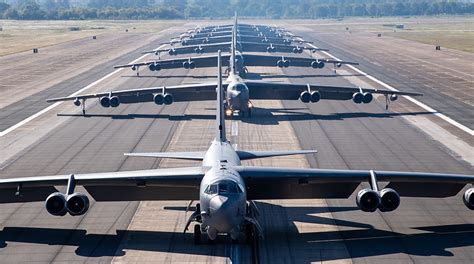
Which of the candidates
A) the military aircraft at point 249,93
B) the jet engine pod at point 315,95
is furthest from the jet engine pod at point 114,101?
the jet engine pod at point 315,95

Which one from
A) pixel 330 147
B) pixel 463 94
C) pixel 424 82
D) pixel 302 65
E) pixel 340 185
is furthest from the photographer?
pixel 302 65

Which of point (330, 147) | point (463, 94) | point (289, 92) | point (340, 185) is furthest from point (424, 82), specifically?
point (340, 185)

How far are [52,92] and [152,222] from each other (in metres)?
61.3

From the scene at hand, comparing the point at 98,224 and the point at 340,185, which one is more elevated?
the point at 340,185

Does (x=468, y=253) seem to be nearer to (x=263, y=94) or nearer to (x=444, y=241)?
(x=444, y=241)

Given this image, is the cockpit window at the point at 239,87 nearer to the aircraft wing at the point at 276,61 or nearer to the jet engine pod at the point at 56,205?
the jet engine pod at the point at 56,205

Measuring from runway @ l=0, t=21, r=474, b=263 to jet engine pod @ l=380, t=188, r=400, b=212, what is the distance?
2.11m

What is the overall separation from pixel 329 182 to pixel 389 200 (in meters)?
3.63

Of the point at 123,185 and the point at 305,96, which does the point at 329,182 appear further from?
the point at 305,96

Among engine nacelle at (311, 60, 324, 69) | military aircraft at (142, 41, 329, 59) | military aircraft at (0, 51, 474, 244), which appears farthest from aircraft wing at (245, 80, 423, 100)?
military aircraft at (142, 41, 329, 59)

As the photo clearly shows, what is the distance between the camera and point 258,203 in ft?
125

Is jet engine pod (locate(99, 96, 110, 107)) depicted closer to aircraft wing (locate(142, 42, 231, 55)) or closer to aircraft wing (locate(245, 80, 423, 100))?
aircraft wing (locate(245, 80, 423, 100))

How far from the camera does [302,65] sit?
120062mm

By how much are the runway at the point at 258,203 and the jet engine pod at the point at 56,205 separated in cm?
220
